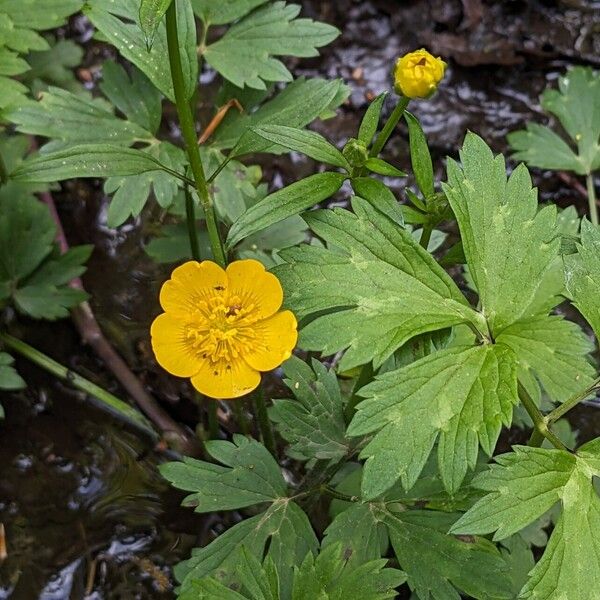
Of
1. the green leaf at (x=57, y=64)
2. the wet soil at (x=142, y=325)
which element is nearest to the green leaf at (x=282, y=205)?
the wet soil at (x=142, y=325)

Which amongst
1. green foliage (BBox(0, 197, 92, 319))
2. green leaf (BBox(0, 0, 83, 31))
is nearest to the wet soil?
green foliage (BBox(0, 197, 92, 319))

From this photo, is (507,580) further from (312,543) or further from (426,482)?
(312,543)

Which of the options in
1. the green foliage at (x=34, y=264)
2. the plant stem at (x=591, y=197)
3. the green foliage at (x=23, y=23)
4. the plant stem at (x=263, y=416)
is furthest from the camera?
the plant stem at (x=591, y=197)

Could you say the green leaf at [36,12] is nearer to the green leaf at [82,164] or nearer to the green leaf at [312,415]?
the green leaf at [82,164]

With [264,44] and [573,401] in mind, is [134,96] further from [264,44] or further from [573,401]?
[573,401]

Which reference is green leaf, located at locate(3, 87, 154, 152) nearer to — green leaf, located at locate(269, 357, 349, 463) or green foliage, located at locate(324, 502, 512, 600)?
green leaf, located at locate(269, 357, 349, 463)

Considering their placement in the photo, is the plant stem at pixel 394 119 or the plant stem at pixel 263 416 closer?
the plant stem at pixel 394 119

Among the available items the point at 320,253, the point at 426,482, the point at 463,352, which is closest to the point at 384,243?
the point at 320,253
